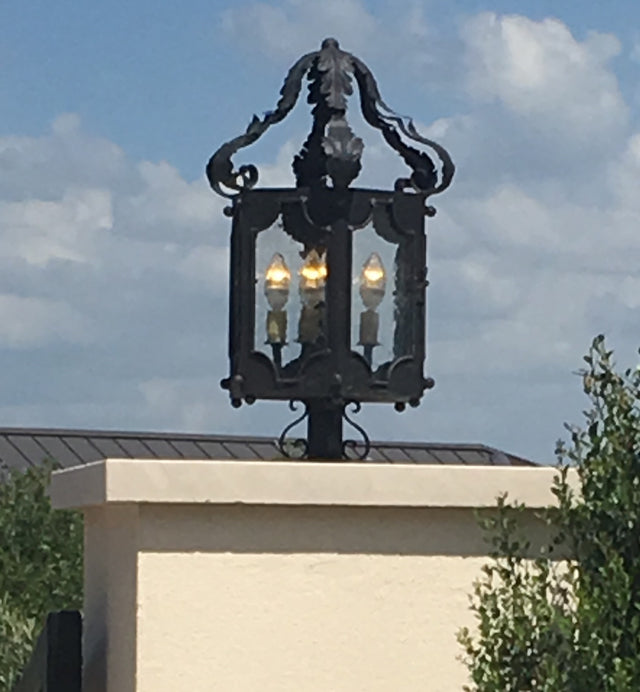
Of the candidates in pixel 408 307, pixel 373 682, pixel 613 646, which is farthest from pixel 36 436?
pixel 613 646

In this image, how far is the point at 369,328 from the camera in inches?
271

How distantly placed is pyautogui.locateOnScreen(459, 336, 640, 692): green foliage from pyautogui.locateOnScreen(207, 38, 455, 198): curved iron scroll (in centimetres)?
222

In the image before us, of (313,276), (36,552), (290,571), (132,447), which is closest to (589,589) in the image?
(290,571)

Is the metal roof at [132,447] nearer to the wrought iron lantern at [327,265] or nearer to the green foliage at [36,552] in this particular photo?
the green foliage at [36,552]

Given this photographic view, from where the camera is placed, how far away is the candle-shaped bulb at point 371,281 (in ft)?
22.7

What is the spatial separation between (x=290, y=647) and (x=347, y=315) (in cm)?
181

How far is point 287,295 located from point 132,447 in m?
11.1

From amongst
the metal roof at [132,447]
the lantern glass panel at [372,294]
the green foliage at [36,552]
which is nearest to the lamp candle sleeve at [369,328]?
the lantern glass panel at [372,294]

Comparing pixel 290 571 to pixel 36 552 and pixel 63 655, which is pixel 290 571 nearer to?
pixel 63 655

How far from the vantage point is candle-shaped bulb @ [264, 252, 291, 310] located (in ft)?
22.7

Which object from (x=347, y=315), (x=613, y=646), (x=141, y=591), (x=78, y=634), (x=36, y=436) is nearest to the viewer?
(x=613, y=646)

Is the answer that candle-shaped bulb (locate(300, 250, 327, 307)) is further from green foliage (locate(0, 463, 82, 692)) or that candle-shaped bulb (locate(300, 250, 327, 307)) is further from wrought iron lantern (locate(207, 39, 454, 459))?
green foliage (locate(0, 463, 82, 692))

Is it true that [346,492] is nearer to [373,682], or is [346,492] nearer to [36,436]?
[373,682]

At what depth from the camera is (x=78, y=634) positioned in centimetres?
594
